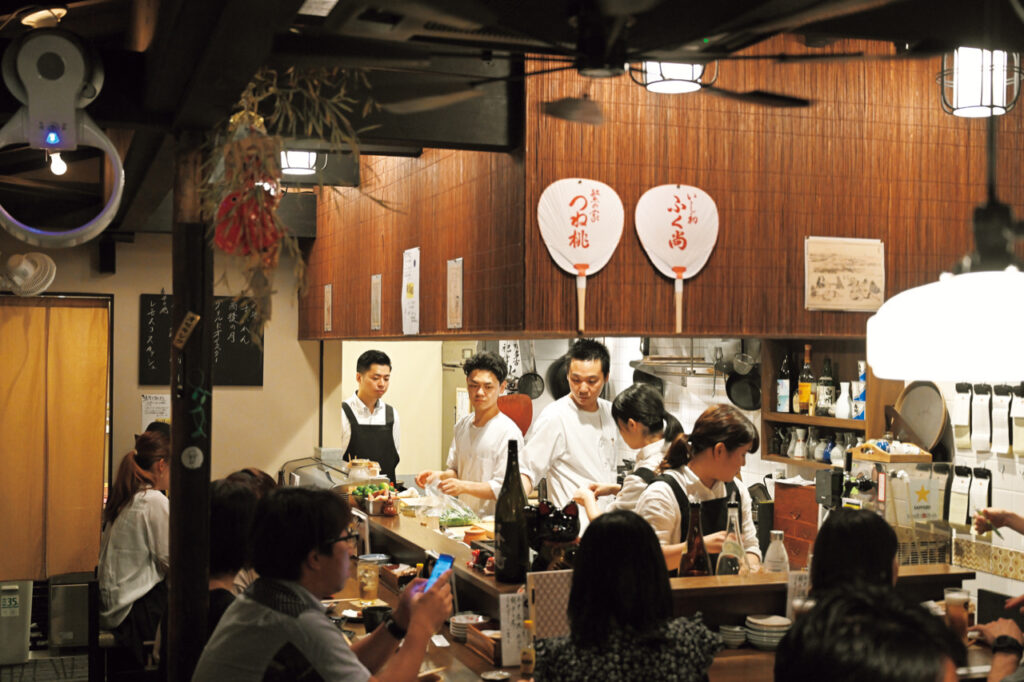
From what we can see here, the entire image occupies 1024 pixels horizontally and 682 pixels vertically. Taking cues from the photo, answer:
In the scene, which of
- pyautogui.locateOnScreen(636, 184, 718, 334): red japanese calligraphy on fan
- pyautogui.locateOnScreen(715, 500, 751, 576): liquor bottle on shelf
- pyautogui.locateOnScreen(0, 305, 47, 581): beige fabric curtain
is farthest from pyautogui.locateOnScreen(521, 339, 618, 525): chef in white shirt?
pyautogui.locateOnScreen(0, 305, 47, 581): beige fabric curtain

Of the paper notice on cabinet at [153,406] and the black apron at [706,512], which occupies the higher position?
the paper notice on cabinet at [153,406]

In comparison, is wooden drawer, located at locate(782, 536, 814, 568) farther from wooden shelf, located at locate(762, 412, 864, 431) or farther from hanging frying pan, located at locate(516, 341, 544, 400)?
hanging frying pan, located at locate(516, 341, 544, 400)

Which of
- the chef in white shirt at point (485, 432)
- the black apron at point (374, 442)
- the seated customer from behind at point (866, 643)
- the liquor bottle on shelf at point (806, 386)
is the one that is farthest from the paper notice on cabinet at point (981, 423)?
the black apron at point (374, 442)

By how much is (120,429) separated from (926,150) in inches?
210

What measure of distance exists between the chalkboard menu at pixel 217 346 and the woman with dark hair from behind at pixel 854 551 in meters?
4.88

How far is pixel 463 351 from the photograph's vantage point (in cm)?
1020

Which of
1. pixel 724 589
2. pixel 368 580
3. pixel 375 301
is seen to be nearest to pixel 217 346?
pixel 375 301

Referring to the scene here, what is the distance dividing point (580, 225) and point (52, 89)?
1.81m

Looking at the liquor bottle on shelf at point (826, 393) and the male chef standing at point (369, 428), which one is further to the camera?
the male chef standing at point (369, 428)

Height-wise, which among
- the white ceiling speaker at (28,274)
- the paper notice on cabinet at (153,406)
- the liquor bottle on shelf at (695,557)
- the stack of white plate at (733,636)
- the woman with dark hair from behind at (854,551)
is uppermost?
the white ceiling speaker at (28,274)

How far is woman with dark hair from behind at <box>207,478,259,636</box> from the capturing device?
2994 mm

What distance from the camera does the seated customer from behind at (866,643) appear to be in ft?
4.03

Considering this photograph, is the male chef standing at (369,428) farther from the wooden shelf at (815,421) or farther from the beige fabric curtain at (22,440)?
the wooden shelf at (815,421)

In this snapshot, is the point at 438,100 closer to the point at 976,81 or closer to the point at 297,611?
the point at 297,611
